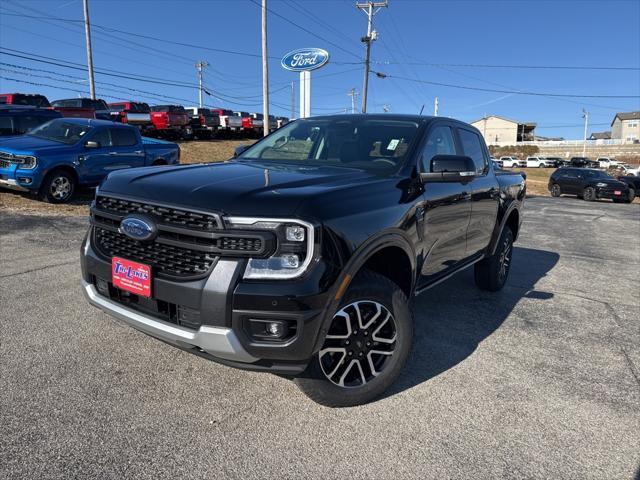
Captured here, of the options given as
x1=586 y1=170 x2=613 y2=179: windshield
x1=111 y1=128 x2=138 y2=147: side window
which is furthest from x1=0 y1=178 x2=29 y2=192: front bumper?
x1=586 y1=170 x2=613 y2=179: windshield

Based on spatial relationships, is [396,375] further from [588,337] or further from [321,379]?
[588,337]

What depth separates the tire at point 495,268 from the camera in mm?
5242

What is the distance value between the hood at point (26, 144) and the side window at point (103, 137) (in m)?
0.73

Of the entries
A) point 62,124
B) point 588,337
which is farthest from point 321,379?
point 62,124

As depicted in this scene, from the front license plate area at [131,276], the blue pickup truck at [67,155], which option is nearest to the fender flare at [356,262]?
the front license plate area at [131,276]

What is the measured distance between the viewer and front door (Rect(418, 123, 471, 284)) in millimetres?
3527

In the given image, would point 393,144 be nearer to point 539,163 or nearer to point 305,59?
point 305,59

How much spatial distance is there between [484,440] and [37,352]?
2936 mm

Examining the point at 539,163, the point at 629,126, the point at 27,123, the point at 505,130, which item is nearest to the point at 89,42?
the point at 27,123

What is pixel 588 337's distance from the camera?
4.22 meters

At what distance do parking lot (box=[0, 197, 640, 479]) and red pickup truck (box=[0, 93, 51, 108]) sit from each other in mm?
17485

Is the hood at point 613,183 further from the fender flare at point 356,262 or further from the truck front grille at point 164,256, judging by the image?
the truck front grille at point 164,256

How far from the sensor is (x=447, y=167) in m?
3.31

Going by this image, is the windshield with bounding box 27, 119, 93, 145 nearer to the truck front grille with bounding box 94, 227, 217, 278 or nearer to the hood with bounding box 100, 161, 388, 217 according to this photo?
the hood with bounding box 100, 161, 388, 217
